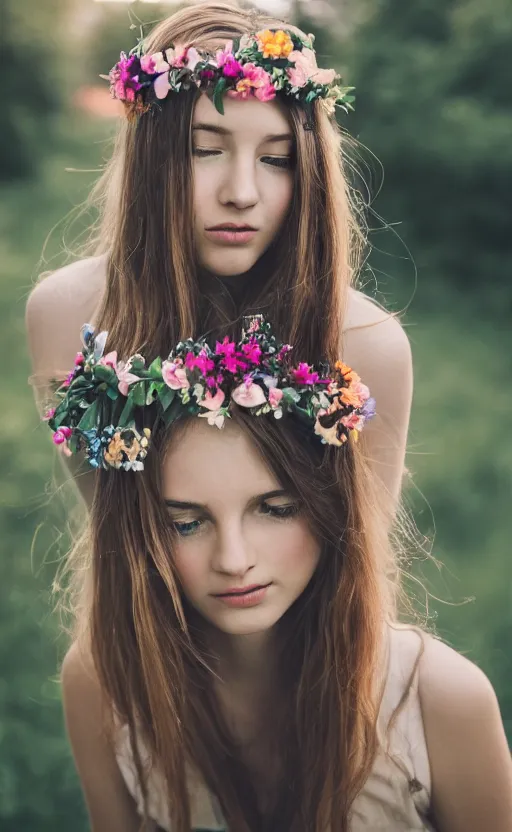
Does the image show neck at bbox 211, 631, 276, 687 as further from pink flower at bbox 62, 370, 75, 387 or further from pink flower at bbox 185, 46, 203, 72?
pink flower at bbox 185, 46, 203, 72

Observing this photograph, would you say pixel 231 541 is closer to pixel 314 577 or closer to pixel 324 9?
pixel 314 577

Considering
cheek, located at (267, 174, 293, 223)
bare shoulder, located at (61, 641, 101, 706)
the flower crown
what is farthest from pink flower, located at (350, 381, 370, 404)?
bare shoulder, located at (61, 641, 101, 706)

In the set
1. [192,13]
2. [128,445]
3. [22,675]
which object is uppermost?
[192,13]

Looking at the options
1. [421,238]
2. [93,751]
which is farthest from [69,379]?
[421,238]

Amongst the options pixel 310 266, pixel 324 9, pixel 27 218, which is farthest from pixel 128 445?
pixel 27 218

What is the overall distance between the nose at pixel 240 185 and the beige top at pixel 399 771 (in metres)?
0.59

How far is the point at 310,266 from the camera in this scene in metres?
1.22

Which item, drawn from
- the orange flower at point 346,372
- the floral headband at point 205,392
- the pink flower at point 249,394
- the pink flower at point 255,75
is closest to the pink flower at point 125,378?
the floral headband at point 205,392

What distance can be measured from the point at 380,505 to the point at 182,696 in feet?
1.14

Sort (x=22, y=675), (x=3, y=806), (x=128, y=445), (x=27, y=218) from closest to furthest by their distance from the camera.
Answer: (x=128, y=445) → (x=3, y=806) → (x=22, y=675) → (x=27, y=218)

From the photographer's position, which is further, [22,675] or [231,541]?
[22,675]

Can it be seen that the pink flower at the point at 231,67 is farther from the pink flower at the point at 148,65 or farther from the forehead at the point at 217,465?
the forehead at the point at 217,465

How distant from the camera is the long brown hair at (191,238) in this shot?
1188mm

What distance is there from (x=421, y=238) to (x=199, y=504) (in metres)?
1.68
